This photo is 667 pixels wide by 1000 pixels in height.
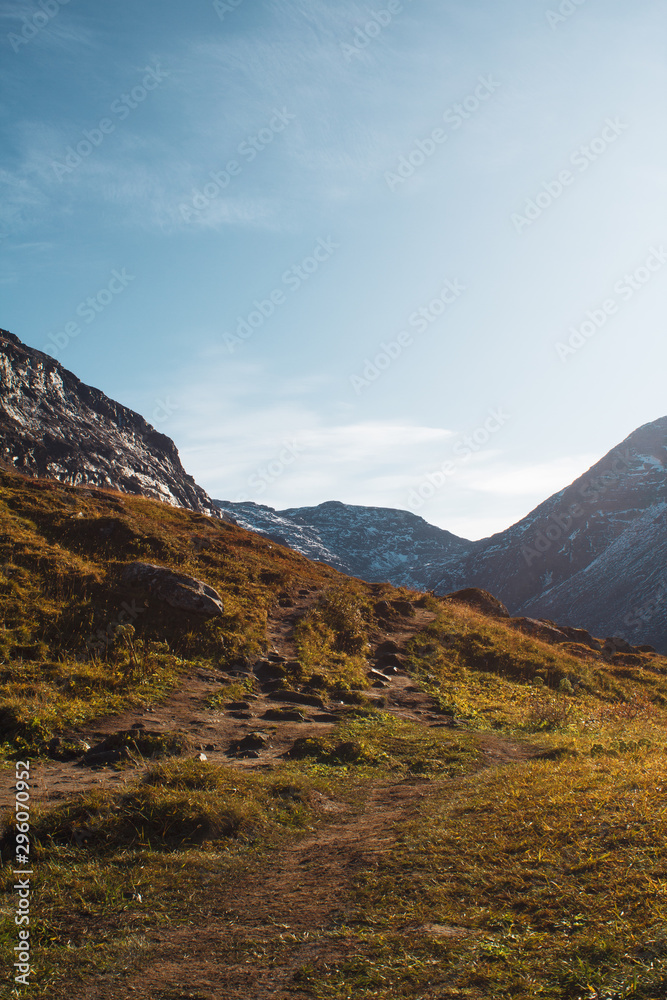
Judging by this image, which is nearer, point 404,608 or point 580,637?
point 404,608

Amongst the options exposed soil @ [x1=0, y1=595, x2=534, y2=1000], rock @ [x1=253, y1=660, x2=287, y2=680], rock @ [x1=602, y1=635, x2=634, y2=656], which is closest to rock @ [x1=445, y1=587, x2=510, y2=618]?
rock @ [x1=602, y1=635, x2=634, y2=656]

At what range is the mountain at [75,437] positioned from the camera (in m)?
88.0

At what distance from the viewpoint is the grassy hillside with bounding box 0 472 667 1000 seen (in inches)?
186

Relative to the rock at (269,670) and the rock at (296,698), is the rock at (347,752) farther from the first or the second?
the rock at (269,670)

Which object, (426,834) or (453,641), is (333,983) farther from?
(453,641)

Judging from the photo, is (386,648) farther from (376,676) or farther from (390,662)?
(376,676)

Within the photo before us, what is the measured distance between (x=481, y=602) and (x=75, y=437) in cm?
8538

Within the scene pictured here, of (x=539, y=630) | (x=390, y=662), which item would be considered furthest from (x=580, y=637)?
(x=390, y=662)

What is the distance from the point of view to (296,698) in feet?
54.0

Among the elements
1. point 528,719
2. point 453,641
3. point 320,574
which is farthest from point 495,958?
point 320,574

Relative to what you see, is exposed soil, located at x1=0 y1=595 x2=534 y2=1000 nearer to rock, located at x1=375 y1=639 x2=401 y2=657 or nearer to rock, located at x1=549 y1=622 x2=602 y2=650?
rock, located at x1=375 y1=639 x2=401 y2=657

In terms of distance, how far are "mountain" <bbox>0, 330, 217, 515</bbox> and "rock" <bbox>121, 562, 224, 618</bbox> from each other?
65.8 m

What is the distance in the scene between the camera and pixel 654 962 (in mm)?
4176

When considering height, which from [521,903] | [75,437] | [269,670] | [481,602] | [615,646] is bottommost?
Answer: [615,646]
